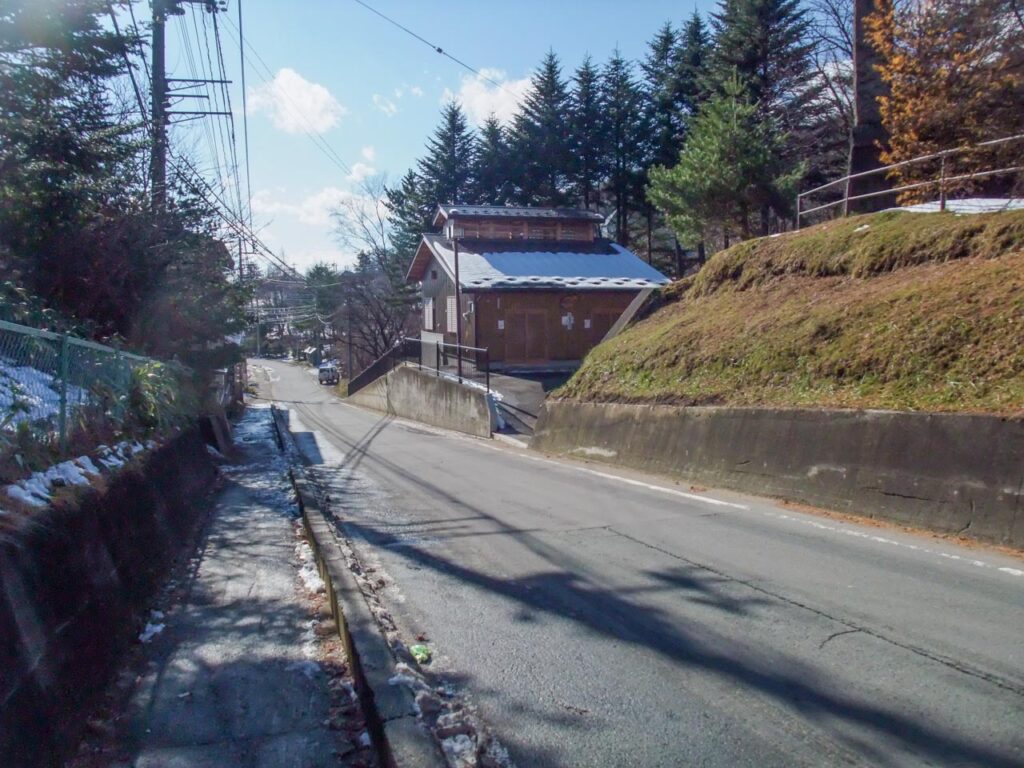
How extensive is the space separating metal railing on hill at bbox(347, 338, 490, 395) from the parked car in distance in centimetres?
3438


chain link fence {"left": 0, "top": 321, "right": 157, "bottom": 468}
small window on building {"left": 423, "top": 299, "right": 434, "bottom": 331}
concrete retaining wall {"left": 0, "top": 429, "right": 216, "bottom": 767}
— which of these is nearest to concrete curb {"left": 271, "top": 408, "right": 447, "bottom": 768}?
concrete retaining wall {"left": 0, "top": 429, "right": 216, "bottom": 767}

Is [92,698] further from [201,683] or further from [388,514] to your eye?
[388,514]

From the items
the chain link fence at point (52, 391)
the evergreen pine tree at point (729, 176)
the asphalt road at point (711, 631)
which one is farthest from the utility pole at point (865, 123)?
the chain link fence at point (52, 391)

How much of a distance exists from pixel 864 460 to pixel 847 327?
3.41 m

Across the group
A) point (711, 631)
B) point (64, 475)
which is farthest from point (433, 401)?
point (711, 631)

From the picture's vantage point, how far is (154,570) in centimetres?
726

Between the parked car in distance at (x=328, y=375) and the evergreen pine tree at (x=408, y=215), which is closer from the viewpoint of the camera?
the evergreen pine tree at (x=408, y=215)

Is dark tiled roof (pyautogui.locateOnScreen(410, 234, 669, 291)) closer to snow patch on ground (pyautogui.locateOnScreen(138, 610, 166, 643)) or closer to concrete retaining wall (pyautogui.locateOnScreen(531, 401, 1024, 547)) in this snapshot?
concrete retaining wall (pyautogui.locateOnScreen(531, 401, 1024, 547))

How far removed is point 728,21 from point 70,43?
1291 inches

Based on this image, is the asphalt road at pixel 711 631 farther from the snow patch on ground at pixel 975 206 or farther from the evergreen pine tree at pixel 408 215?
the evergreen pine tree at pixel 408 215

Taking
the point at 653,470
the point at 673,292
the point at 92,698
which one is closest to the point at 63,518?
the point at 92,698

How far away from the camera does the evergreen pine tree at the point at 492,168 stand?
50250 mm

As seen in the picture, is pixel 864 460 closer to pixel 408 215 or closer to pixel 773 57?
pixel 773 57

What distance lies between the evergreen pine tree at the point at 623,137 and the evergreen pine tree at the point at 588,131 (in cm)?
43
